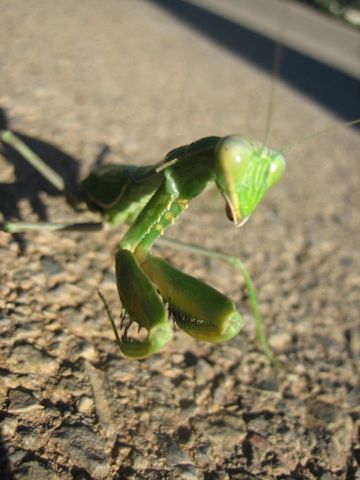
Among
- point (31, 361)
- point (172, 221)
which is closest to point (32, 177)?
point (172, 221)

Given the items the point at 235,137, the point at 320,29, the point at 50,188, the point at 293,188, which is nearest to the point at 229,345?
the point at 235,137

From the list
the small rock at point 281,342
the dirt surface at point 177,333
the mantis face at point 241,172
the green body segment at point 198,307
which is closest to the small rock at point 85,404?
the dirt surface at point 177,333

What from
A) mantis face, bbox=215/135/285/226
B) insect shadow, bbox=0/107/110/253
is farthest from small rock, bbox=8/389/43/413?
mantis face, bbox=215/135/285/226

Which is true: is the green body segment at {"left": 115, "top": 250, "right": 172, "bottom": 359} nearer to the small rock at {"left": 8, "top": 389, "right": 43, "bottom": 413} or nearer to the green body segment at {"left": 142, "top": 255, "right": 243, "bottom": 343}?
the green body segment at {"left": 142, "top": 255, "right": 243, "bottom": 343}

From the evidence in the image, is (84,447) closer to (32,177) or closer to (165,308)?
(165,308)

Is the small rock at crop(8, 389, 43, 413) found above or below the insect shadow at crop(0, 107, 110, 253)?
above

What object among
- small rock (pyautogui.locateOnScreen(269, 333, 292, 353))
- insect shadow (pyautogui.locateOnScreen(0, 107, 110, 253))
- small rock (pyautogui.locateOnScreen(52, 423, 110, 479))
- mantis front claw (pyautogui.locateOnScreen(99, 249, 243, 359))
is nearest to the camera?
small rock (pyautogui.locateOnScreen(52, 423, 110, 479))

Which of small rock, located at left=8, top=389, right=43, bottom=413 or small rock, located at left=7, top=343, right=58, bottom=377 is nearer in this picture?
small rock, located at left=8, top=389, right=43, bottom=413
